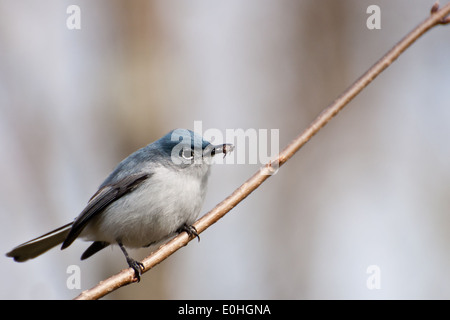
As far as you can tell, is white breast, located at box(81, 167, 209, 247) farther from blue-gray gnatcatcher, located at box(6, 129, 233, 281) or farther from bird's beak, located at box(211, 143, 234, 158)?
bird's beak, located at box(211, 143, 234, 158)

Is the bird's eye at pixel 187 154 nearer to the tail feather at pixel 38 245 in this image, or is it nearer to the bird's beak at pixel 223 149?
the bird's beak at pixel 223 149

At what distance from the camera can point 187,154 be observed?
3.38m

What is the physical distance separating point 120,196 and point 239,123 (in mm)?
4408

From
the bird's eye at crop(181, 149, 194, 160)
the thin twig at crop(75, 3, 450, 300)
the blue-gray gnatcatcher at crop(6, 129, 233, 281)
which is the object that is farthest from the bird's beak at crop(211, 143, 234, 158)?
the thin twig at crop(75, 3, 450, 300)

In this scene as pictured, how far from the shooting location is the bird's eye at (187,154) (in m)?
3.37

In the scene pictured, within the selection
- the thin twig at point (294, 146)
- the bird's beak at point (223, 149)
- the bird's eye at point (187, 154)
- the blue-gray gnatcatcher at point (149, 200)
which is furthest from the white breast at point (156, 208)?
the thin twig at point (294, 146)

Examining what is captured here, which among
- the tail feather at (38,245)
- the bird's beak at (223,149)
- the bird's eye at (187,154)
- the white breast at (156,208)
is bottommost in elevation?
the tail feather at (38,245)

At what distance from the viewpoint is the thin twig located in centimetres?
186

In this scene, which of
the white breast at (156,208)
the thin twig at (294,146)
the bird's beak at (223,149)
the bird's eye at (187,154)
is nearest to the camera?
the thin twig at (294,146)

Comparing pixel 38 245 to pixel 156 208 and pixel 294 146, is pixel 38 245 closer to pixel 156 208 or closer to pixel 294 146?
pixel 156 208

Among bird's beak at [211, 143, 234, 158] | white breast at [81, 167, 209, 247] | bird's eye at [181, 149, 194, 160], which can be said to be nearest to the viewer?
bird's beak at [211, 143, 234, 158]

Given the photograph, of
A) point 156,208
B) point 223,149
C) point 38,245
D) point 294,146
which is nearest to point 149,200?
point 156,208

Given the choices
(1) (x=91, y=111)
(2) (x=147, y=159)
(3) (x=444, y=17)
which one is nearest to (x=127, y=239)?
(2) (x=147, y=159)

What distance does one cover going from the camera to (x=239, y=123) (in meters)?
7.73
